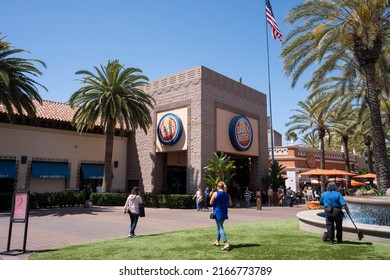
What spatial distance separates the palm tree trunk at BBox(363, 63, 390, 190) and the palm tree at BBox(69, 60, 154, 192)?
16.7 meters

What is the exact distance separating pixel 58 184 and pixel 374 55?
24.7 metres

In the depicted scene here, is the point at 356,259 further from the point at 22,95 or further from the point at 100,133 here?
the point at 100,133

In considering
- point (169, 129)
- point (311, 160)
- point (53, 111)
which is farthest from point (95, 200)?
point (311, 160)

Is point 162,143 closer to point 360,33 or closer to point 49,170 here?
point 49,170

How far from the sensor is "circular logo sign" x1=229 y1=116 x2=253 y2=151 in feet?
90.7

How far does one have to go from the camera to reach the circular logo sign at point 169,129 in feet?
86.6

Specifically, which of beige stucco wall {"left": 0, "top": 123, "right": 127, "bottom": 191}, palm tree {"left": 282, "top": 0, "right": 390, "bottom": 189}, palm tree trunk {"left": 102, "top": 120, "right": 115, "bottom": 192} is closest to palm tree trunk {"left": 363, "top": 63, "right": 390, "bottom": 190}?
palm tree {"left": 282, "top": 0, "right": 390, "bottom": 189}

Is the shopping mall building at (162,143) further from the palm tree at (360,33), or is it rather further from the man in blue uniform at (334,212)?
the man in blue uniform at (334,212)

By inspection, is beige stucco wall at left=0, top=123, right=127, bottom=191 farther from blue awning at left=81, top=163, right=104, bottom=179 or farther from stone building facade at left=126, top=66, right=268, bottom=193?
stone building facade at left=126, top=66, right=268, bottom=193

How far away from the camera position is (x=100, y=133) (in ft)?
98.9

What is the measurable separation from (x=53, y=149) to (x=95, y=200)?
5.78 meters

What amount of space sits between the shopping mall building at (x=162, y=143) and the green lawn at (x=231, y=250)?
15.4 m

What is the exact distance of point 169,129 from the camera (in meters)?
27.2
